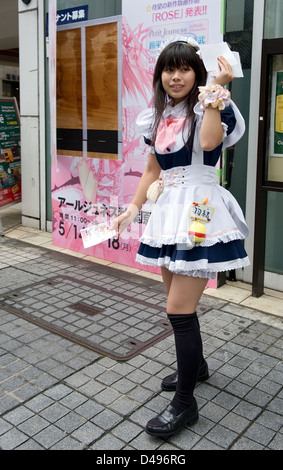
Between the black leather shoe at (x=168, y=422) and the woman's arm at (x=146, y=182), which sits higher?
the woman's arm at (x=146, y=182)

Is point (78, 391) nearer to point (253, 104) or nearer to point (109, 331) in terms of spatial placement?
point (109, 331)

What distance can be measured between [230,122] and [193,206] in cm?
42

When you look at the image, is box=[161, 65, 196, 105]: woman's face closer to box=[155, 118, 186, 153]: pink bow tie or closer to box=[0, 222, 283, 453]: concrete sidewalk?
box=[155, 118, 186, 153]: pink bow tie

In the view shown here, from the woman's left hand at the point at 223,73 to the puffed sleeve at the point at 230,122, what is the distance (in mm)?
141

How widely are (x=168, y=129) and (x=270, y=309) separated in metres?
2.18

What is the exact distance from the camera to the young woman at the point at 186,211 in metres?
2.28

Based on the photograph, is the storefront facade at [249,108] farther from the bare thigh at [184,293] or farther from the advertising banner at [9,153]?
the bare thigh at [184,293]

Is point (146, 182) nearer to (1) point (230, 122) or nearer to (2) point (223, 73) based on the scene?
(1) point (230, 122)

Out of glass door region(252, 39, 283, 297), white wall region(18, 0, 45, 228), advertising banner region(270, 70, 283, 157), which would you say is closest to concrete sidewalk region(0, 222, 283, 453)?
glass door region(252, 39, 283, 297)

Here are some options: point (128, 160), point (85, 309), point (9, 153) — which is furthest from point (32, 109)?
point (85, 309)

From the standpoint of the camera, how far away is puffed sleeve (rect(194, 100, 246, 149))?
7.21 feet

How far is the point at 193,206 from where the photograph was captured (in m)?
2.30

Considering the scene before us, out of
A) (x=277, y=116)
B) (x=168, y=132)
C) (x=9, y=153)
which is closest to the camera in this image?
(x=168, y=132)

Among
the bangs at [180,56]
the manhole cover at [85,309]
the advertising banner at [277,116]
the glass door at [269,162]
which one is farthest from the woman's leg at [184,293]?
the advertising banner at [277,116]
